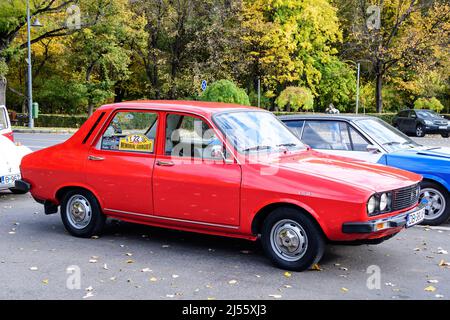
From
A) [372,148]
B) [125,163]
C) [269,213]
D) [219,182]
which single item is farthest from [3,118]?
[269,213]

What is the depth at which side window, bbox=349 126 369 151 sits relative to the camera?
876 cm

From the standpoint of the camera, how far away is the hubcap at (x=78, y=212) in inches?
289

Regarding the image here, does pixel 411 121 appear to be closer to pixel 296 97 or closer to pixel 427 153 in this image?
pixel 296 97

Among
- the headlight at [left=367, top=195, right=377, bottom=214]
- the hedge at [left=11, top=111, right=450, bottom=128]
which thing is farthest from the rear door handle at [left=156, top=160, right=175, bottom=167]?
the hedge at [left=11, top=111, right=450, bottom=128]

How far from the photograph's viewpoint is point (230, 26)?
1642 inches

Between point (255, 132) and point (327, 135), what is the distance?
9.35 feet

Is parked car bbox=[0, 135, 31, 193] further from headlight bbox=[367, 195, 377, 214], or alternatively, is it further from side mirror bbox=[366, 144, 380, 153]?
headlight bbox=[367, 195, 377, 214]

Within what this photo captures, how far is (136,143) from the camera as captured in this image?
696 cm

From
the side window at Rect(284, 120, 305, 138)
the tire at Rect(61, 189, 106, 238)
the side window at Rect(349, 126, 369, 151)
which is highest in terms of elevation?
the side window at Rect(284, 120, 305, 138)

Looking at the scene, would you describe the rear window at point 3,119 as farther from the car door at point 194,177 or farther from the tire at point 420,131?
the tire at point 420,131

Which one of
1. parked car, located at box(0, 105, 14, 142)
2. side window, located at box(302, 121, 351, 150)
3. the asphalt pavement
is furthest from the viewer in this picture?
parked car, located at box(0, 105, 14, 142)

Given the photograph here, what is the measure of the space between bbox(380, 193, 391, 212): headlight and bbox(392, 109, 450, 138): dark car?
26.6 m
